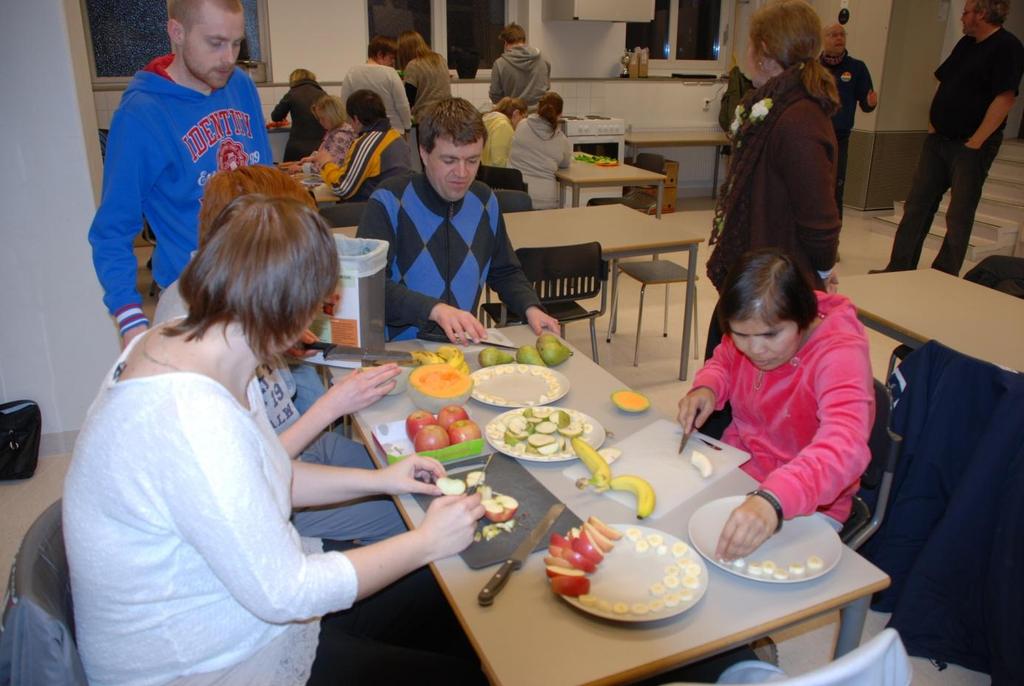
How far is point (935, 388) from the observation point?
6.59ft

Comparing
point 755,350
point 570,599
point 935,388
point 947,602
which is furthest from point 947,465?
point 570,599

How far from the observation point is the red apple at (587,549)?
124 centimetres

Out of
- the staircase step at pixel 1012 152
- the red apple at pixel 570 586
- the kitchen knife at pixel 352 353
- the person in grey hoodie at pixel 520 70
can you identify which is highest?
the person in grey hoodie at pixel 520 70

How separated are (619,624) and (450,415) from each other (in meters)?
0.67

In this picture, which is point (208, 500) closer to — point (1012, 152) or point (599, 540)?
point (599, 540)

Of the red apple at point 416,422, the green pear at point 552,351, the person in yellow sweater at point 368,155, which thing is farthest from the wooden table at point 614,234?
the red apple at point 416,422

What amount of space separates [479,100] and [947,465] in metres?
6.27

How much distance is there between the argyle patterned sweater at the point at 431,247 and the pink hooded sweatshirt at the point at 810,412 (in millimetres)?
852

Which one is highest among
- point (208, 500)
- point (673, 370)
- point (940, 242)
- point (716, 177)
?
point (208, 500)

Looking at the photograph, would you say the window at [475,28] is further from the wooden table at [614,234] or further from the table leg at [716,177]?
the wooden table at [614,234]

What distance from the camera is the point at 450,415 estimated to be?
65.9 inches

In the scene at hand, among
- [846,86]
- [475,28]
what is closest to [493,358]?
[846,86]

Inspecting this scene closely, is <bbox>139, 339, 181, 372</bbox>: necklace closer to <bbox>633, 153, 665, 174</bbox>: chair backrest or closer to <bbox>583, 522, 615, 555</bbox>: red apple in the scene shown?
<bbox>583, 522, 615, 555</bbox>: red apple

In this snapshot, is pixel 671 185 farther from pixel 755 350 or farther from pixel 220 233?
Answer: pixel 220 233
